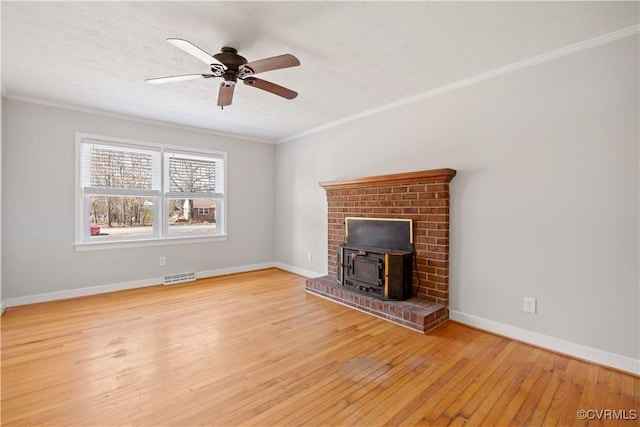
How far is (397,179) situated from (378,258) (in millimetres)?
943

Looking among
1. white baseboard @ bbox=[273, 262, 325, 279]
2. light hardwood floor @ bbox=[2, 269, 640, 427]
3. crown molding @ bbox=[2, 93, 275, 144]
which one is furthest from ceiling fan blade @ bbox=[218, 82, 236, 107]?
white baseboard @ bbox=[273, 262, 325, 279]

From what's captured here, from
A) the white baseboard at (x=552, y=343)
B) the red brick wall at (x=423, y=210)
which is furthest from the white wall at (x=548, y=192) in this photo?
the red brick wall at (x=423, y=210)

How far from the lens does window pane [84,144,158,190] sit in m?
3.89

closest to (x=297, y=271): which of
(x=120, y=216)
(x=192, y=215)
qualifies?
(x=192, y=215)

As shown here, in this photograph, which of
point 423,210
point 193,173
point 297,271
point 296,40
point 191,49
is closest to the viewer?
point 191,49

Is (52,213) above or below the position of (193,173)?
below

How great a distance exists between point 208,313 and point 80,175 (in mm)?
2512

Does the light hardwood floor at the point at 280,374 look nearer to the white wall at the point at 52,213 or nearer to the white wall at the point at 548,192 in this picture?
the white wall at the point at 548,192

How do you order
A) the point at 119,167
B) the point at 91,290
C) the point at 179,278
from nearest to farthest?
the point at 91,290
the point at 119,167
the point at 179,278

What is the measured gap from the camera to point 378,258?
10.7 ft

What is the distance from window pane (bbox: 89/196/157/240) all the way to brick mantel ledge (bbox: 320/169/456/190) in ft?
8.77

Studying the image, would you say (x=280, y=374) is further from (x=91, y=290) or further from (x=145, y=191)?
(x=145, y=191)

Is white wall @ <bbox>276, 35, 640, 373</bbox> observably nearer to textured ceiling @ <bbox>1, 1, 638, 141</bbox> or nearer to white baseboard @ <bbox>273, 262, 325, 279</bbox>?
textured ceiling @ <bbox>1, 1, 638, 141</bbox>

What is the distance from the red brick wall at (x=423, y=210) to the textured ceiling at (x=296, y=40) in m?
0.99
